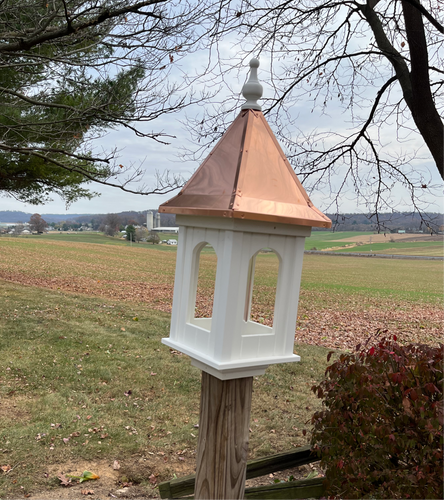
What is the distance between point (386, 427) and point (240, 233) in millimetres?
1410

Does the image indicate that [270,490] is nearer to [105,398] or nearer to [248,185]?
[248,185]

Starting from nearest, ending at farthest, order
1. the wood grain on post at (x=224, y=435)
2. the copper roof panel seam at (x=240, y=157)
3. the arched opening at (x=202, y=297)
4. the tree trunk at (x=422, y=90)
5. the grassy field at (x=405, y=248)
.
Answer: the copper roof panel seam at (x=240, y=157)
the wood grain on post at (x=224, y=435)
the arched opening at (x=202, y=297)
the tree trunk at (x=422, y=90)
the grassy field at (x=405, y=248)

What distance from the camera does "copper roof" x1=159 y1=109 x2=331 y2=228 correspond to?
175cm

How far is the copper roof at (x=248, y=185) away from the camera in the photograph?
175cm

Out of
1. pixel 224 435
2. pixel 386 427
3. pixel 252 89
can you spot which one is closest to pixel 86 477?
pixel 224 435

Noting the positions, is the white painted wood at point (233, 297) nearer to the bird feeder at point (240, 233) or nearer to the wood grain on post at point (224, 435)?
the bird feeder at point (240, 233)

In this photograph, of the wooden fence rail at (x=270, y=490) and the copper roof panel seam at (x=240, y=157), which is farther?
the wooden fence rail at (x=270, y=490)

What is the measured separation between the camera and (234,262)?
1816mm

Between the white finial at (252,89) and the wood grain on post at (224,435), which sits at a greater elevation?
the white finial at (252,89)

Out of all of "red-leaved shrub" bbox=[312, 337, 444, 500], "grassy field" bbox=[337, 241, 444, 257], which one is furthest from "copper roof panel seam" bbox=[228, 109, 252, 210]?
"grassy field" bbox=[337, 241, 444, 257]

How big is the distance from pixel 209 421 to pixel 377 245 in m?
68.6

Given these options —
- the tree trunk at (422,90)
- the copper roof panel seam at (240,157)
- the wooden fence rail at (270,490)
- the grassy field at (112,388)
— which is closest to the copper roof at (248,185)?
the copper roof panel seam at (240,157)

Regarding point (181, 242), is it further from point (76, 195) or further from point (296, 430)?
point (76, 195)

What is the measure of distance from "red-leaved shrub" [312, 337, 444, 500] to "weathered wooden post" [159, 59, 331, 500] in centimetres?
75
